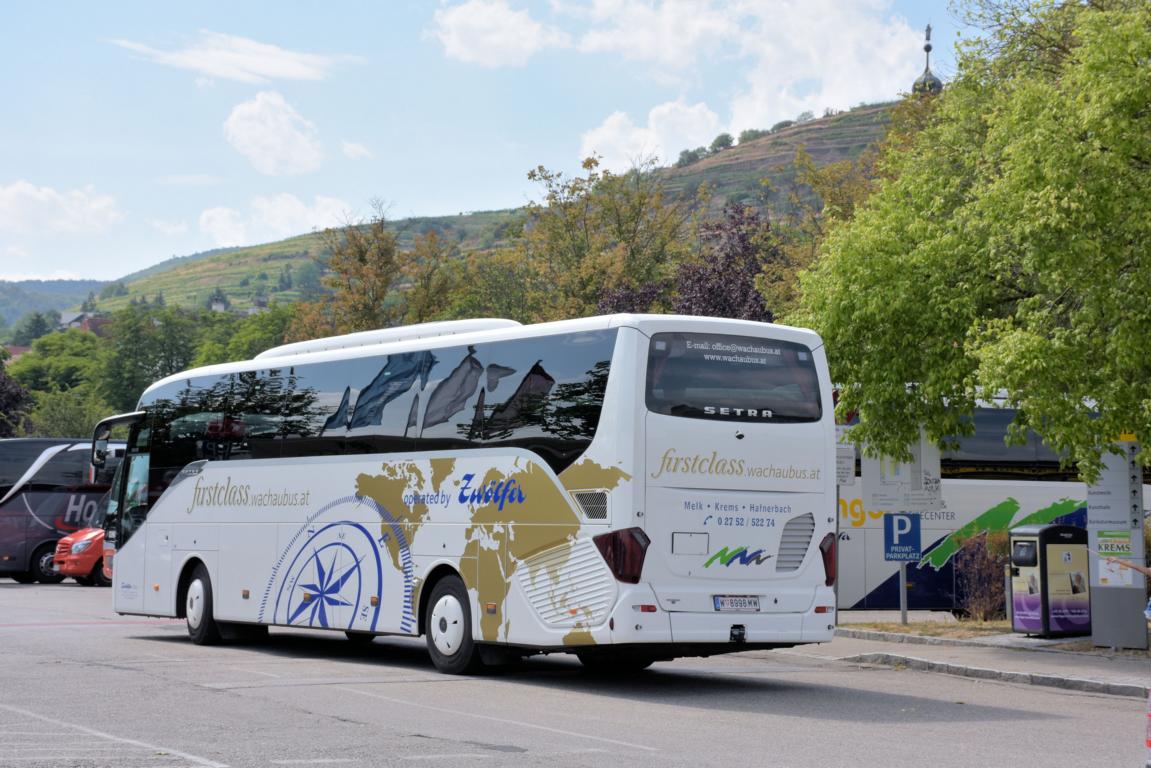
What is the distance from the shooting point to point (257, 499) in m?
18.8

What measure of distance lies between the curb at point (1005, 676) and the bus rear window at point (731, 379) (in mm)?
4104

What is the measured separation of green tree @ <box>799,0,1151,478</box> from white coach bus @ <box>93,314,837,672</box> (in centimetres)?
434

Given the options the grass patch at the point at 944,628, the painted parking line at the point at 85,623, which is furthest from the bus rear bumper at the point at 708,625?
the painted parking line at the point at 85,623

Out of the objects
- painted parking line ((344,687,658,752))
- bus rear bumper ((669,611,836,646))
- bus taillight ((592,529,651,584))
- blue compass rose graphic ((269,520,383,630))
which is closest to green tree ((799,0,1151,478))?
bus rear bumper ((669,611,836,646))

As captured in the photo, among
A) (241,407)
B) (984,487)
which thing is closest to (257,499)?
(241,407)

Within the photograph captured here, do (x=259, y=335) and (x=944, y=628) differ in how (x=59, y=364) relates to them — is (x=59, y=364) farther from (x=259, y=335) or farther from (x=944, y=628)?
(x=944, y=628)

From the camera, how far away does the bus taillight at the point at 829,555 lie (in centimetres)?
1484

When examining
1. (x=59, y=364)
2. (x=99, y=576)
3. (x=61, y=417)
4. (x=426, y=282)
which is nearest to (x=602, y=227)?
(x=426, y=282)

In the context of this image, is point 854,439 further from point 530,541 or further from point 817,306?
point 530,541

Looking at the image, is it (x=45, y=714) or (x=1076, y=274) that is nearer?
(x=45, y=714)

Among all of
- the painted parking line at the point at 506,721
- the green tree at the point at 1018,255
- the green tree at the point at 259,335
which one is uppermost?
the green tree at the point at 259,335

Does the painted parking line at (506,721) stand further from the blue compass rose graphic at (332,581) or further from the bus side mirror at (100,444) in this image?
the bus side mirror at (100,444)

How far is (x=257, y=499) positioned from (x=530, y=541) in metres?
5.52

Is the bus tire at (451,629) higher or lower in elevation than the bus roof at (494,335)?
lower
